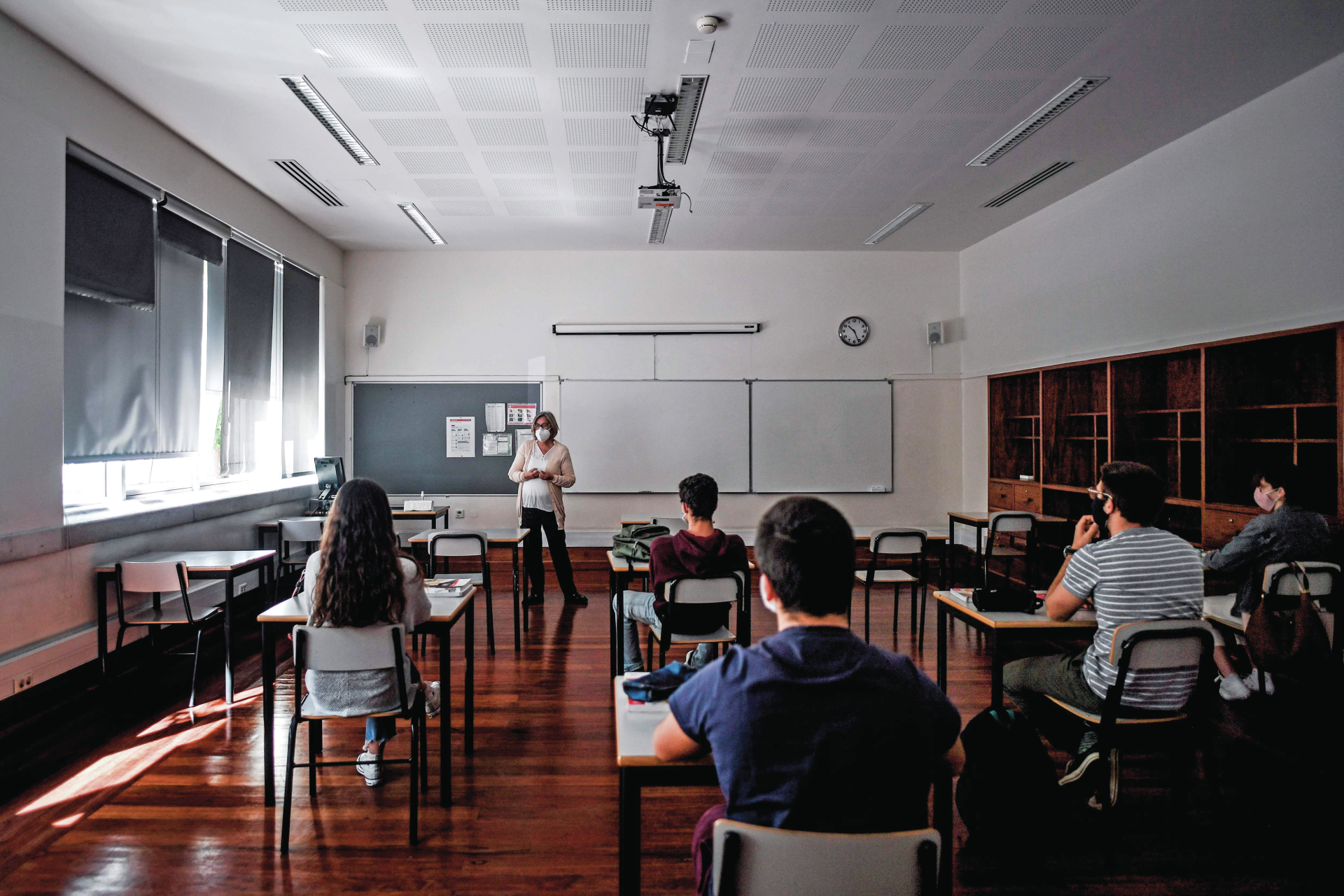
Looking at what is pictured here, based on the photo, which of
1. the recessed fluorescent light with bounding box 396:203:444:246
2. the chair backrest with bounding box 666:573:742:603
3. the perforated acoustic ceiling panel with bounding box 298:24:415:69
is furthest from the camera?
the recessed fluorescent light with bounding box 396:203:444:246

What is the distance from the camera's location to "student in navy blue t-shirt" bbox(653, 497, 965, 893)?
112 centimetres

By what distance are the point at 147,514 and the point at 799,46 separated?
457cm

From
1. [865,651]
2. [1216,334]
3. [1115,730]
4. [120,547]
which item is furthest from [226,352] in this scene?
[1216,334]

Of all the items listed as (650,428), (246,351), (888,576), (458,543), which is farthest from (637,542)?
(246,351)

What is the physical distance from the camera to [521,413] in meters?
7.22

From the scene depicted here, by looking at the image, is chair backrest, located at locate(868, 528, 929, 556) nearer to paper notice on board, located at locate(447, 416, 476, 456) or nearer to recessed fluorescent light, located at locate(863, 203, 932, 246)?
recessed fluorescent light, located at locate(863, 203, 932, 246)

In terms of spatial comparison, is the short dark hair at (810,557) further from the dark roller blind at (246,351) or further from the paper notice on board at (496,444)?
the paper notice on board at (496,444)

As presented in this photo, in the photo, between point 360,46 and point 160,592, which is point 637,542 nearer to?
point 160,592

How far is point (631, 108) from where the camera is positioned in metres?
4.13

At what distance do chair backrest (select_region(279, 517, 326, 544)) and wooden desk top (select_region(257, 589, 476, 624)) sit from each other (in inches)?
97.0

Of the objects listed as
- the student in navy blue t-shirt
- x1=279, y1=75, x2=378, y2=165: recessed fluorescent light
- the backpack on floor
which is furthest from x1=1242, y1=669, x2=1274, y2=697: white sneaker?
x1=279, y1=75, x2=378, y2=165: recessed fluorescent light

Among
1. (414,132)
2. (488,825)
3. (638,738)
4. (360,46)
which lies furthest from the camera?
(414,132)

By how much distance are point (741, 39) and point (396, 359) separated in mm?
5046

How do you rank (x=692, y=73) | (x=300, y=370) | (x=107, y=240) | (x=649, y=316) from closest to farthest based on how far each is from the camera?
(x=692, y=73) → (x=107, y=240) → (x=300, y=370) → (x=649, y=316)
